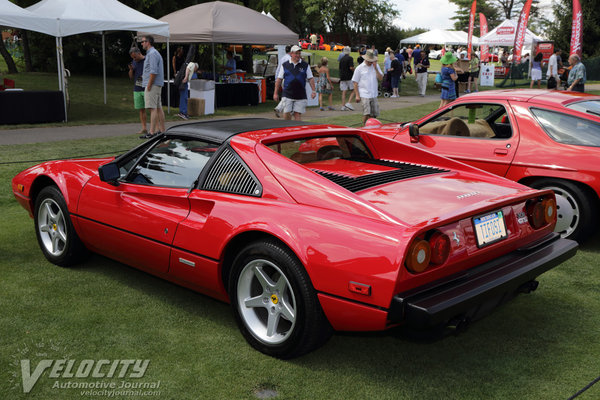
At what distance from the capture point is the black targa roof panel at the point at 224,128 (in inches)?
146

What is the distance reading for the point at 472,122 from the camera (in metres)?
6.61

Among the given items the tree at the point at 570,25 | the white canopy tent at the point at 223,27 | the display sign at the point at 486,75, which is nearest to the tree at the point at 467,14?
the tree at the point at 570,25

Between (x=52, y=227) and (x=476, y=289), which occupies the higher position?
(x=476, y=289)

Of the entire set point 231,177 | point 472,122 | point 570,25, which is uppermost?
point 570,25

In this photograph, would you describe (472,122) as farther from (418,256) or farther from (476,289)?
(418,256)

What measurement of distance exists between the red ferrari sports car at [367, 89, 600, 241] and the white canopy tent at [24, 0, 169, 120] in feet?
32.1

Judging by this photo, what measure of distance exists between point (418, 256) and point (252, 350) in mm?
1180

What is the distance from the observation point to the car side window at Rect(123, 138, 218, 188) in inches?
149

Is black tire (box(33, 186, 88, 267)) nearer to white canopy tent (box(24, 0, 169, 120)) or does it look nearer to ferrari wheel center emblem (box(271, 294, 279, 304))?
ferrari wheel center emblem (box(271, 294, 279, 304))

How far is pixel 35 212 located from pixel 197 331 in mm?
2067

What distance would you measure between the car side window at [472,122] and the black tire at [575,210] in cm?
92

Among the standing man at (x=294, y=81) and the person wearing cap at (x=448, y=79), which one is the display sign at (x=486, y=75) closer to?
the person wearing cap at (x=448, y=79)

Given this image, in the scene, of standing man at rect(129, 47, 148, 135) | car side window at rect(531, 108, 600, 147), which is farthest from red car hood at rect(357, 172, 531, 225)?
standing man at rect(129, 47, 148, 135)

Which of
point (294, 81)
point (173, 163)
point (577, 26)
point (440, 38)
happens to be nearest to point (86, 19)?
point (294, 81)
